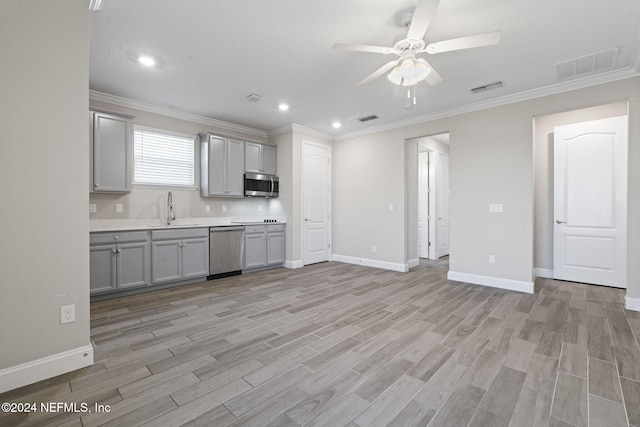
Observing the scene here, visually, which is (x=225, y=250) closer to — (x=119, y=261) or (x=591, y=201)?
(x=119, y=261)

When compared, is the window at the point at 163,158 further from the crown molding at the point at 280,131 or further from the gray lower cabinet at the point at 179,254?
the crown molding at the point at 280,131

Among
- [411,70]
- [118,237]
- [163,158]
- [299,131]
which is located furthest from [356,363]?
[299,131]

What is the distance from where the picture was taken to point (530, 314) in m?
3.13

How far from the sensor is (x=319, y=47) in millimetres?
2855

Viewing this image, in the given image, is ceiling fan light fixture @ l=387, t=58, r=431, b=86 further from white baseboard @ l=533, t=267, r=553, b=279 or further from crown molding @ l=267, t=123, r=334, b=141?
white baseboard @ l=533, t=267, r=553, b=279

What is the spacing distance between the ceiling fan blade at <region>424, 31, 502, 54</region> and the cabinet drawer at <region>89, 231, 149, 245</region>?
13.4ft

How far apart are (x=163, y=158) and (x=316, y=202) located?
119 inches

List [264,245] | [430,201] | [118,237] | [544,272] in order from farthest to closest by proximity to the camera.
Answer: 1. [430,201]
2. [264,245]
3. [544,272]
4. [118,237]

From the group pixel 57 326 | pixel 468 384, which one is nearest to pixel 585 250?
pixel 468 384

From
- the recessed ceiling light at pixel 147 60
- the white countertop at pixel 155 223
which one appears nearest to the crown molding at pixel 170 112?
the recessed ceiling light at pixel 147 60

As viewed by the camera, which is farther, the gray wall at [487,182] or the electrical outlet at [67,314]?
the gray wall at [487,182]

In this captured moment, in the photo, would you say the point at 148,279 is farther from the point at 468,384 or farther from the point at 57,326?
the point at 468,384

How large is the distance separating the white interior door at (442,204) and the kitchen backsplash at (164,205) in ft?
13.2

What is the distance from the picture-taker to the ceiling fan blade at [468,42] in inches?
79.7
